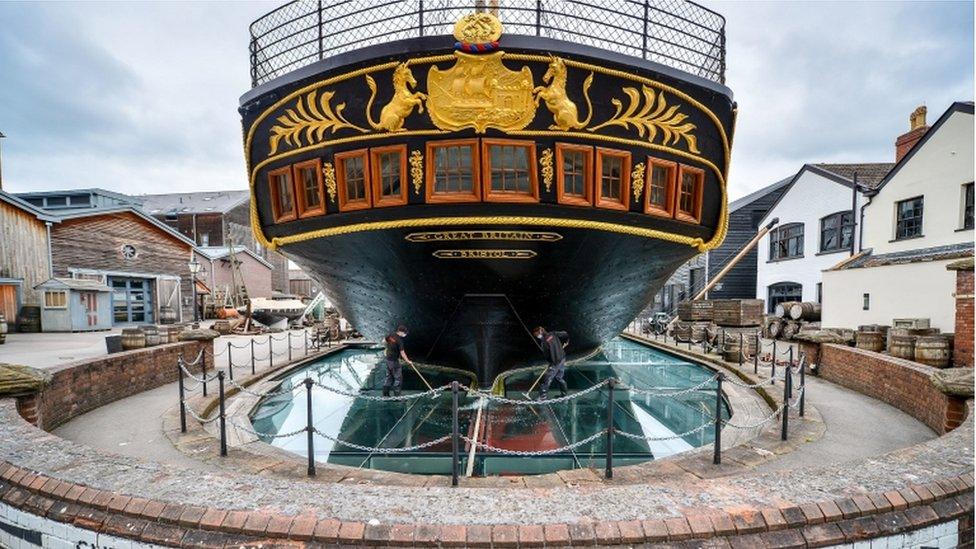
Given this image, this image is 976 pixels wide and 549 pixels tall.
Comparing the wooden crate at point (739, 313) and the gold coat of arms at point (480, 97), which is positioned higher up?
the gold coat of arms at point (480, 97)

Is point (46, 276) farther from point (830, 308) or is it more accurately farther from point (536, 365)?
point (830, 308)

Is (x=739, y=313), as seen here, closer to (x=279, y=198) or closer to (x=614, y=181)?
(x=614, y=181)

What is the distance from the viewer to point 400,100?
5430 mm

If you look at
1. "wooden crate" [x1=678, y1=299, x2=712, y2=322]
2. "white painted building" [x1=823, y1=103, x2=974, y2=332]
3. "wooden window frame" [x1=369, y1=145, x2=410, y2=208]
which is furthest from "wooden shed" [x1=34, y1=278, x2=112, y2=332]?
"white painted building" [x1=823, y1=103, x2=974, y2=332]

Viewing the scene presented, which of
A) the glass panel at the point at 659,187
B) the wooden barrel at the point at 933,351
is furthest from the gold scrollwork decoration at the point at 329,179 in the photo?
the wooden barrel at the point at 933,351

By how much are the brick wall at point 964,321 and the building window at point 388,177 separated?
7.90 m

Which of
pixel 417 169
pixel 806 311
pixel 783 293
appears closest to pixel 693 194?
pixel 417 169

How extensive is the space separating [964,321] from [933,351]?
0.61m

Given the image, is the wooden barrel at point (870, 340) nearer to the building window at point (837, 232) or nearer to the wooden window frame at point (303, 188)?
the building window at point (837, 232)

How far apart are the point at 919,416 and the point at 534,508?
6.11m

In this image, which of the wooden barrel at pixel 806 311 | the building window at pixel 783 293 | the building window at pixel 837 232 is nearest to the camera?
the wooden barrel at pixel 806 311

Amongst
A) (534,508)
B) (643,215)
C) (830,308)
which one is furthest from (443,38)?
(830,308)

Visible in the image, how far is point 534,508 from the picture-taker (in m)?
2.31

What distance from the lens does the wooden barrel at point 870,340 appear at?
327 inches
